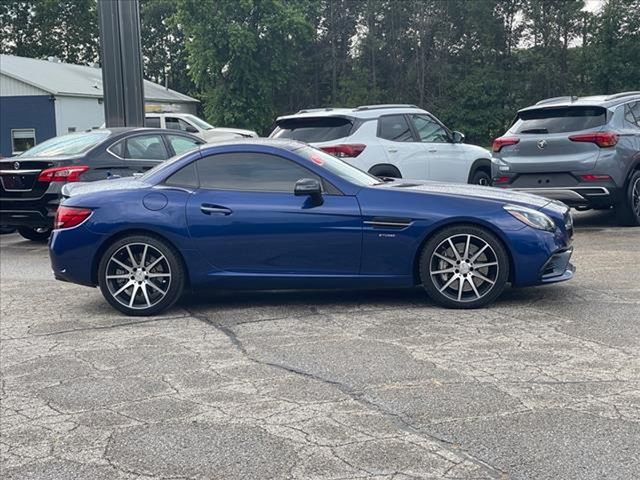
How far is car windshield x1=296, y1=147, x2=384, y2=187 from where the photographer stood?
7.15 metres

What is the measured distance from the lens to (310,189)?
6785 millimetres

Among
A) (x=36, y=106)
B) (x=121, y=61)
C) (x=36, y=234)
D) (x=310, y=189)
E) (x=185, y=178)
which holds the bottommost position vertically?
(x=36, y=234)

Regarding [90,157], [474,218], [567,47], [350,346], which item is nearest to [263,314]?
[350,346]

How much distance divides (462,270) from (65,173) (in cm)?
602

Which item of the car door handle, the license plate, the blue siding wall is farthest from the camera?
the blue siding wall

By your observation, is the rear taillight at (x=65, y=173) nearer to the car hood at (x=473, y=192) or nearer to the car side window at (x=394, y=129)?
the car side window at (x=394, y=129)

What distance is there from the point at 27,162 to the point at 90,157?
861 mm

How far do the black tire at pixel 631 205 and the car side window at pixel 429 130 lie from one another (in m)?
3.02

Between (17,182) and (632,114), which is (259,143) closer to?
(17,182)

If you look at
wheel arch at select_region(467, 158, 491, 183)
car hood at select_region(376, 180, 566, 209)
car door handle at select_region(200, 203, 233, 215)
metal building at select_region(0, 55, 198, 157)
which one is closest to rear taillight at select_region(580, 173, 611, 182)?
wheel arch at select_region(467, 158, 491, 183)

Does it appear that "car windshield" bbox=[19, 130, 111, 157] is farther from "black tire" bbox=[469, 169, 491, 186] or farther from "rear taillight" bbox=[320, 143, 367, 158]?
"black tire" bbox=[469, 169, 491, 186]

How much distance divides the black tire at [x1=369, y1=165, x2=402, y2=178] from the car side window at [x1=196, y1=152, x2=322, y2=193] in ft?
16.1

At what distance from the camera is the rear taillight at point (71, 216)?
7.06 metres

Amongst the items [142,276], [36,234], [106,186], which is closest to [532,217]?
[142,276]
